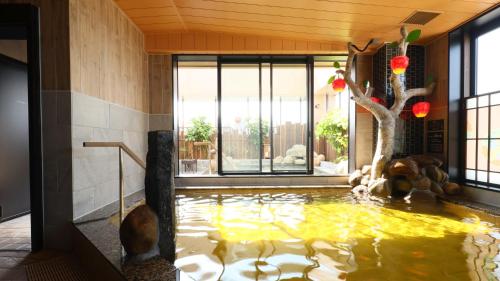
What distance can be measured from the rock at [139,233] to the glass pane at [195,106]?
4202 mm

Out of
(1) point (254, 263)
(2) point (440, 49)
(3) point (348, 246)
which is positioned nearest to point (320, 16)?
(2) point (440, 49)

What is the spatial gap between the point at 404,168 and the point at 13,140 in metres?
5.78

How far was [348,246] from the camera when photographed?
2664 millimetres

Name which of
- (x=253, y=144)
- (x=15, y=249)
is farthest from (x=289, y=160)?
(x=15, y=249)

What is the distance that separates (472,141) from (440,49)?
177 cm

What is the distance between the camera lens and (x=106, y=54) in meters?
3.82

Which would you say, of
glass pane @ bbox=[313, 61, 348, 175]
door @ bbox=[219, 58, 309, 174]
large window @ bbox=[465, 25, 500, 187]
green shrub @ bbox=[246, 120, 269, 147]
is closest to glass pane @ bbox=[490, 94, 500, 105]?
large window @ bbox=[465, 25, 500, 187]

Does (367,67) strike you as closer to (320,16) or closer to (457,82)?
(457,82)

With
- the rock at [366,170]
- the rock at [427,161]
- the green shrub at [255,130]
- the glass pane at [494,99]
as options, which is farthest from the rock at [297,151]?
the glass pane at [494,99]

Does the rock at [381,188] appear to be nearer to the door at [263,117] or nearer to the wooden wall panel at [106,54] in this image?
the door at [263,117]

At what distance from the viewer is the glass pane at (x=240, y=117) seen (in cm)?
616

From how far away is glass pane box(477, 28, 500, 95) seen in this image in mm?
4379

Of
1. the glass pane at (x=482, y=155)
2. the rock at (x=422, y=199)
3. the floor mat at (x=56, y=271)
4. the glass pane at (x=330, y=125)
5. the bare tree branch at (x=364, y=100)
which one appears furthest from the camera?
the glass pane at (x=330, y=125)

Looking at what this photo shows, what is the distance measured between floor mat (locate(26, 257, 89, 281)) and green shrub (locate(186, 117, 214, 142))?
4905 millimetres
